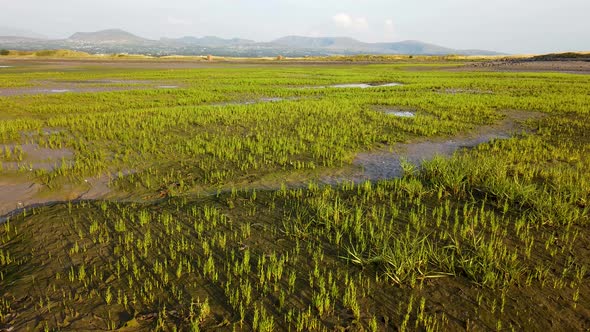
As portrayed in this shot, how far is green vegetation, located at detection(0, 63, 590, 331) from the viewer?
4168mm

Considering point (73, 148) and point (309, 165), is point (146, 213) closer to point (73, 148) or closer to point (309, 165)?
point (309, 165)

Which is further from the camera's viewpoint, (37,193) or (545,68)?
(545,68)

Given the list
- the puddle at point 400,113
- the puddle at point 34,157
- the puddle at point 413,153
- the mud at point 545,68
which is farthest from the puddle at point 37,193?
the mud at point 545,68

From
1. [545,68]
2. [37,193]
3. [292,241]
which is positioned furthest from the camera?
[545,68]

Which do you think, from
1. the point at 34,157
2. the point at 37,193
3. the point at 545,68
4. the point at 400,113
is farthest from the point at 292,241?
the point at 545,68

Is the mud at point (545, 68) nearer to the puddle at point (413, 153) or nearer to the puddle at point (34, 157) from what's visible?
the puddle at point (413, 153)

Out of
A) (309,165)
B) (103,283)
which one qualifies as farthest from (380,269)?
(309,165)

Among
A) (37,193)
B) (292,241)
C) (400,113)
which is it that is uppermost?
(400,113)

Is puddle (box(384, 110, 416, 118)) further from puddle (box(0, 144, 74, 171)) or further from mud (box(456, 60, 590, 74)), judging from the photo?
mud (box(456, 60, 590, 74))

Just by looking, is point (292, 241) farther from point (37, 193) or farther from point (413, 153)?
point (413, 153)

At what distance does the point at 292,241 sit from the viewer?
5.89 m

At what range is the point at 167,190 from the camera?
817 cm

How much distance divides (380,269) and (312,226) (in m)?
1.71

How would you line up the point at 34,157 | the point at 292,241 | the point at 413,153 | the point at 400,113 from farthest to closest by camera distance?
the point at 400,113 → the point at 413,153 → the point at 34,157 → the point at 292,241
